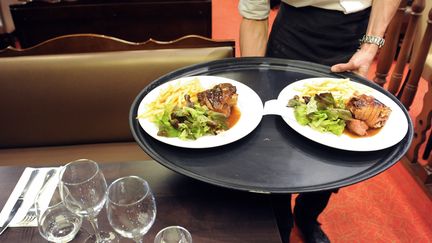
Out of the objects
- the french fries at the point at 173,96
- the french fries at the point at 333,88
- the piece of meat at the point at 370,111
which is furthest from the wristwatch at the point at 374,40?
the french fries at the point at 173,96

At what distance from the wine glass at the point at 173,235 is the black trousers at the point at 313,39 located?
2.01 feet

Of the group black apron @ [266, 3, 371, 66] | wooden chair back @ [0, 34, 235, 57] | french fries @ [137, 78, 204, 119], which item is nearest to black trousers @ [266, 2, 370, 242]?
black apron @ [266, 3, 371, 66]

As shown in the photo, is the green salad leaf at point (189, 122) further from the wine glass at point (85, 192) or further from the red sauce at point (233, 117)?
the wine glass at point (85, 192)

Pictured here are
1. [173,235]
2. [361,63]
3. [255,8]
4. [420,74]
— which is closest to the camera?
[173,235]

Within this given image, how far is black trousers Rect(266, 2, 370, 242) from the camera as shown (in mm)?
1528

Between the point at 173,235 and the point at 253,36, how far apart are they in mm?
1032

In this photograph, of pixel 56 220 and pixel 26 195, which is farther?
pixel 26 195

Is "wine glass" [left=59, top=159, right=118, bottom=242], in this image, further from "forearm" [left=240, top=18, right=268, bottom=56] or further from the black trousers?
"forearm" [left=240, top=18, right=268, bottom=56]

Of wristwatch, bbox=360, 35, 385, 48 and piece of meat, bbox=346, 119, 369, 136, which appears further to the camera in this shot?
wristwatch, bbox=360, 35, 385, 48

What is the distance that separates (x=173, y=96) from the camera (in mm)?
1200

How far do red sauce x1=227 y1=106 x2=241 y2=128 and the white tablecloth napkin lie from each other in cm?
56

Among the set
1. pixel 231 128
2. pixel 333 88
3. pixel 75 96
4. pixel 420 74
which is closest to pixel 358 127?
pixel 333 88

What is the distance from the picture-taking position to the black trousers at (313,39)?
153 cm

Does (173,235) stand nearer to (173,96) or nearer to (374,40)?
(173,96)
